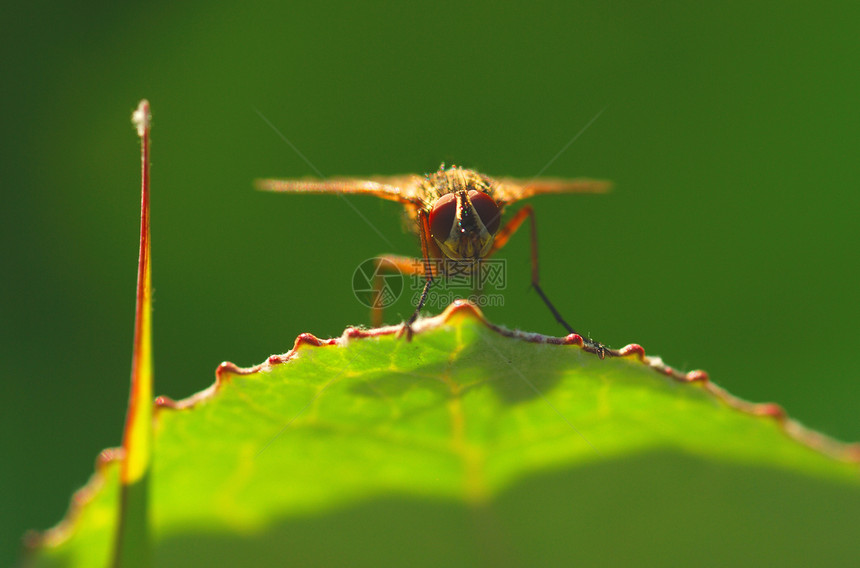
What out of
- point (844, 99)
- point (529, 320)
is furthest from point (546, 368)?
point (844, 99)

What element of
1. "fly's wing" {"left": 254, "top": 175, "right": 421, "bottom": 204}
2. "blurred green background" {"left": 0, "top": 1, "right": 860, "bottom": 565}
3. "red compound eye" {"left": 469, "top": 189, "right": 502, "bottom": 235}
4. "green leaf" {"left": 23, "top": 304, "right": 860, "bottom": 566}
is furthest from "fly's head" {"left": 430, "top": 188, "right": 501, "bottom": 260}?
"green leaf" {"left": 23, "top": 304, "right": 860, "bottom": 566}

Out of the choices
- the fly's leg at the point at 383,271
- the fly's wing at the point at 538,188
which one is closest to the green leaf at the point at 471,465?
the fly's wing at the point at 538,188

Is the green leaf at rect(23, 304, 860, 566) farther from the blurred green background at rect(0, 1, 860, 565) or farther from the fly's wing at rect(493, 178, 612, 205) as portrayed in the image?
the fly's wing at rect(493, 178, 612, 205)

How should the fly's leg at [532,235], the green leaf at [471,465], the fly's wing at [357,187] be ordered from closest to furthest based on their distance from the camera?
the green leaf at [471,465] → the fly's wing at [357,187] → the fly's leg at [532,235]

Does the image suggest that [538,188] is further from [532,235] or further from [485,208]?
[485,208]

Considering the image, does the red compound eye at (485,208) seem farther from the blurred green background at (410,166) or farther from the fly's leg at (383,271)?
the fly's leg at (383,271)

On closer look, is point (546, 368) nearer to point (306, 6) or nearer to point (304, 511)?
point (304, 511)

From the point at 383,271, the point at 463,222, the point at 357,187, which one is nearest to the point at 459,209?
the point at 463,222
